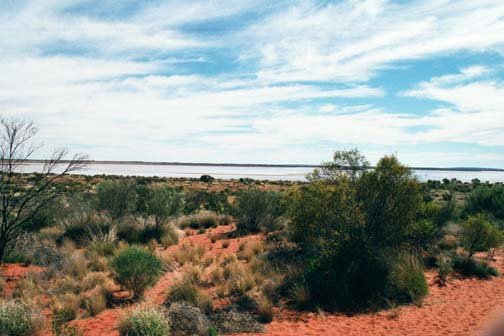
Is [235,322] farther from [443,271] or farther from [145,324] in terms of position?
[443,271]

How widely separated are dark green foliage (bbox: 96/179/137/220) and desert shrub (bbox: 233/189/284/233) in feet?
19.3

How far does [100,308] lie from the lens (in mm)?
9461

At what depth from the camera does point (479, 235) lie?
1536 cm

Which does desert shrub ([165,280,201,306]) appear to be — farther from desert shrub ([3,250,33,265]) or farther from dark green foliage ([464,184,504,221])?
dark green foliage ([464,184,504,221])

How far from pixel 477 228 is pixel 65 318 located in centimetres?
1470

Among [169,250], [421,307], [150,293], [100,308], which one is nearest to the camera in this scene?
[100,308]

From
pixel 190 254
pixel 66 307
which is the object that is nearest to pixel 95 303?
pixel 66 307

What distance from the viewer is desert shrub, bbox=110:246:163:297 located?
10.7 m

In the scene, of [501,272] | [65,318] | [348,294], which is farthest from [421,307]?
[65,318]

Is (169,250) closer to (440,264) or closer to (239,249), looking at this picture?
(239,249)

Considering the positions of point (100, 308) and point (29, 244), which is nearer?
point (100, 308)

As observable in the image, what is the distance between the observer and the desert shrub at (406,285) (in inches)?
422

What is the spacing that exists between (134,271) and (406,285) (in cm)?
755

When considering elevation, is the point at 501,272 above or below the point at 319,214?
below
